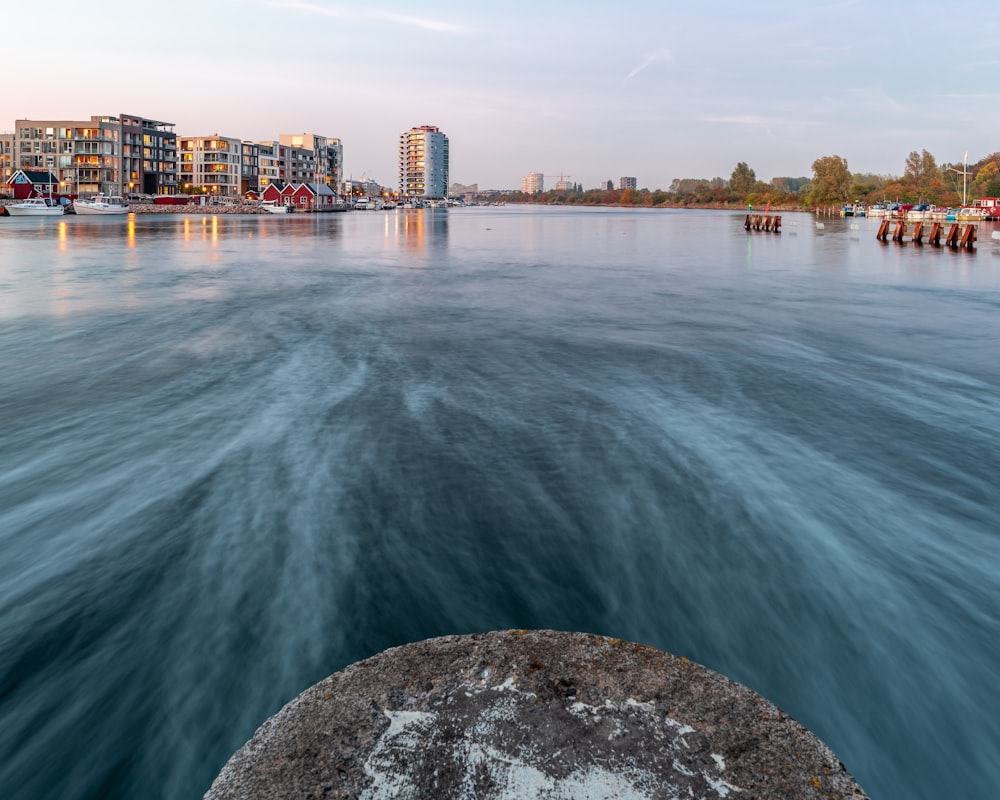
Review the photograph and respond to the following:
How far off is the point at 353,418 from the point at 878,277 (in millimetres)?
30448

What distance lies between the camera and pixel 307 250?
46.3m

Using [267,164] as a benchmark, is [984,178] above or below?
below

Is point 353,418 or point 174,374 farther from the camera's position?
point 174,374

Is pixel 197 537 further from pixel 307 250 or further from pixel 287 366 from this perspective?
pixel 307 250

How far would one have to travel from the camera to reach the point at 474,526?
23.3ft

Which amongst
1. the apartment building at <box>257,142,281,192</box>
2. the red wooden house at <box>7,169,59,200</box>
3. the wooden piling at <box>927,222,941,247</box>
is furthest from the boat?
the apartment building at <box>257,142,281,192</box>

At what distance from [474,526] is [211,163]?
158 meters

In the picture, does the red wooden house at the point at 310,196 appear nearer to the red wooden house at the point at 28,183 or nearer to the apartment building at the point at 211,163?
the apartment building at the point at 211,163

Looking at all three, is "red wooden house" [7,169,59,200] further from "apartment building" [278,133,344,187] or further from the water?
the water

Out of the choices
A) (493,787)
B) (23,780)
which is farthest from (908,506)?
(23,780)

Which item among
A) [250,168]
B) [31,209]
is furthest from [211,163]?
[31,209]

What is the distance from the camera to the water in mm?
4691

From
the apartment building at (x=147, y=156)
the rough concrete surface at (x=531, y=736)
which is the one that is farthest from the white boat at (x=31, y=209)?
the rough concrete surface at (x=531, y=736)

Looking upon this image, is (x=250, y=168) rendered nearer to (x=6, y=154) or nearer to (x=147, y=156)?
(x=147, y=156)
